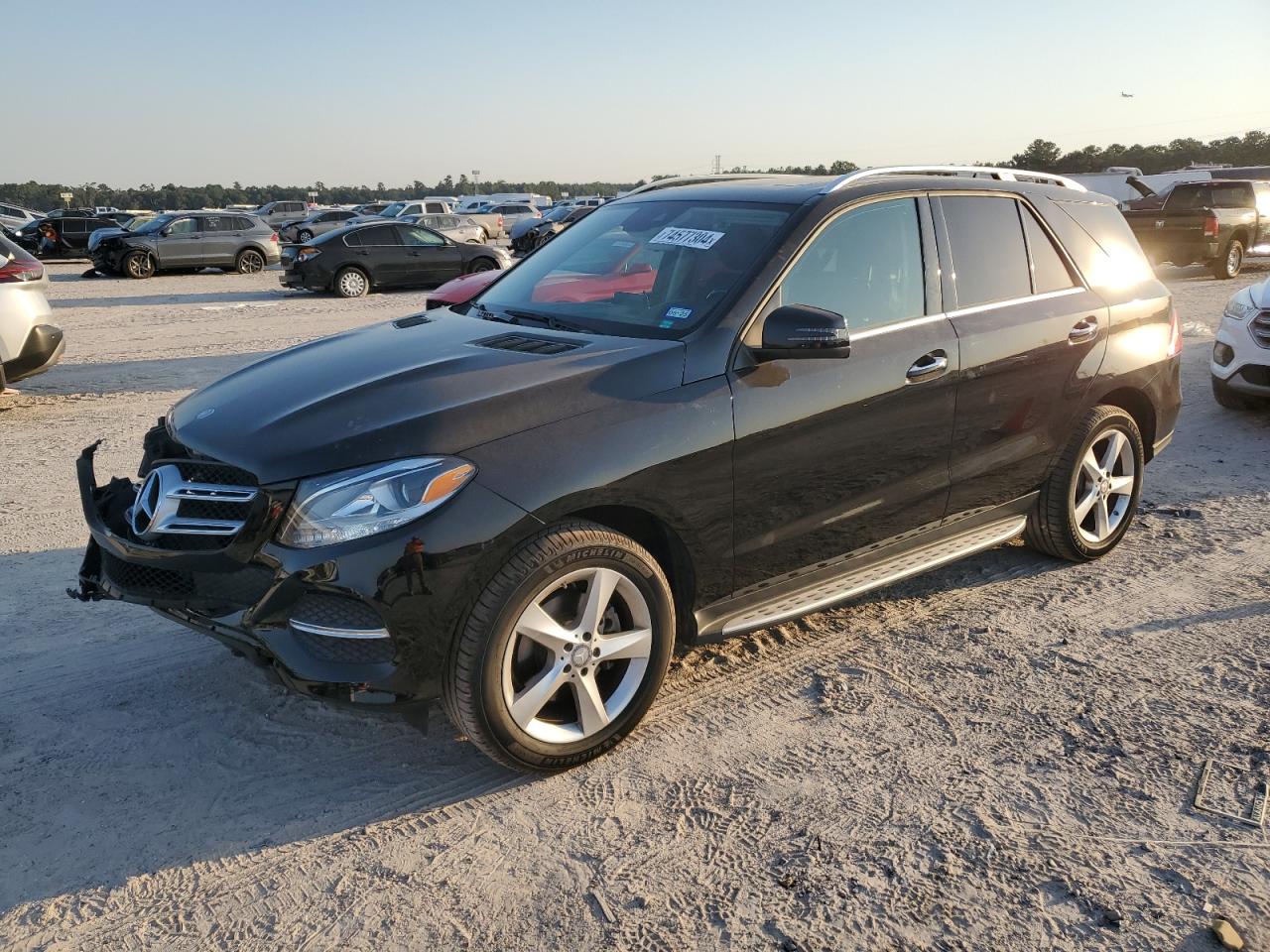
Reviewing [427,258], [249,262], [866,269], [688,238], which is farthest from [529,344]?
[249,262]

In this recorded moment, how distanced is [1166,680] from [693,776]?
1946mm

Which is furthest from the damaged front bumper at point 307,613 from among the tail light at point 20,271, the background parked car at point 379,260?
the background parked car at point 379,260

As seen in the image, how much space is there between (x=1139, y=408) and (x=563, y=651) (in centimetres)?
359

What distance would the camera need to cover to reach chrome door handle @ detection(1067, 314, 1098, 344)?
4.75 metres

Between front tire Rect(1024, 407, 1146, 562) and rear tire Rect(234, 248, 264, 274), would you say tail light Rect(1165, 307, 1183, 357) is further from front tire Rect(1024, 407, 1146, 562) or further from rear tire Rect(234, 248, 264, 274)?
rear tire Rect(234, 248, 264, 274)

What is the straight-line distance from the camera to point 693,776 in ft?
11.0

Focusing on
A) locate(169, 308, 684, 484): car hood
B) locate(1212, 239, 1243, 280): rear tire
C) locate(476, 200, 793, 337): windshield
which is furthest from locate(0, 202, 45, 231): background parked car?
locate(169, 308, 684, 484): car hood

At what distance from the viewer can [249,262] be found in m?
26.2

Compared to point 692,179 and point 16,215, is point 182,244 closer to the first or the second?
point 692,179

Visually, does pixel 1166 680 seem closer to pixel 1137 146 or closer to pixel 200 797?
pixel 200 797

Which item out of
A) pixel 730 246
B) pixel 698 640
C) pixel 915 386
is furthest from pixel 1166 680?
pixel 730 246

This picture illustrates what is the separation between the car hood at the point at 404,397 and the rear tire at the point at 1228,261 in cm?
1930

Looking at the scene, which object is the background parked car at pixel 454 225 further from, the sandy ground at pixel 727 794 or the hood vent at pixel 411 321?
the sandy ground at pixel 727 794

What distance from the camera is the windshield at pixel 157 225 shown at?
975 inches
